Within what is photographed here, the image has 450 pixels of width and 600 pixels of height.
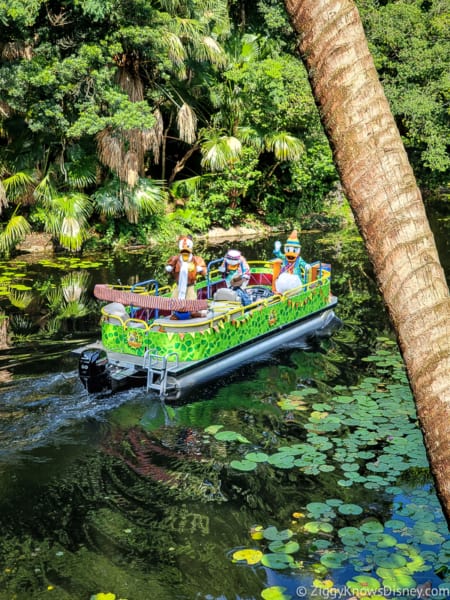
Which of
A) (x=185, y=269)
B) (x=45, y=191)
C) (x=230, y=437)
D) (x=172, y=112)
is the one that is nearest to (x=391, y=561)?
(x=230, y=437)

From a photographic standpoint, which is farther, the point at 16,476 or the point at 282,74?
the point at 282,74

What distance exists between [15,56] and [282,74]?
28.5 feet

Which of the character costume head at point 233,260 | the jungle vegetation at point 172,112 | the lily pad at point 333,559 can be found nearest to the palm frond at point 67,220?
the jungle vegetation at point 172,112

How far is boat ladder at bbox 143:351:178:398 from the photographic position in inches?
402

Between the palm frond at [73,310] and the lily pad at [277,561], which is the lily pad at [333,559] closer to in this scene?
the lily pad at [277,561]

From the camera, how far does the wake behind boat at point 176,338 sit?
1031 centimetres

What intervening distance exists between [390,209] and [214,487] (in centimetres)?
543

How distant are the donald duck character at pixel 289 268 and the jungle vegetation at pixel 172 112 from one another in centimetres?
691

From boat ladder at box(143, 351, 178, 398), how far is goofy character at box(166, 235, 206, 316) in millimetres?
1299

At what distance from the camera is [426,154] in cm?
2505

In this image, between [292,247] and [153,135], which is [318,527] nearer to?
[292,247]

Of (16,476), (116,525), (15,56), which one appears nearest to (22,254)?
(15,56)

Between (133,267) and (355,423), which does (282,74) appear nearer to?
(133,267)

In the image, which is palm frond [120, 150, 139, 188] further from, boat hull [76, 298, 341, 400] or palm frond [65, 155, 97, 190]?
boat hull [76, 298, 341, 400]
